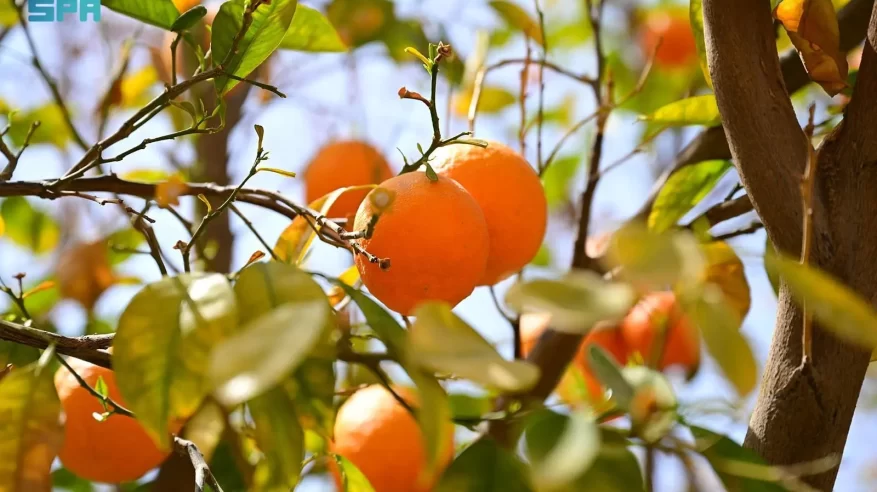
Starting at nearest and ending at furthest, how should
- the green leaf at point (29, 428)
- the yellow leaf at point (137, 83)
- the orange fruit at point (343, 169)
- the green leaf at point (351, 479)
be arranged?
the green leaf at point (29, 428) < the green leaf at point (351, 479) < the orange fruit at point (343, 169) < the yellow leaf at point (137, 83)

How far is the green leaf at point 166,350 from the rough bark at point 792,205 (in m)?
0.27

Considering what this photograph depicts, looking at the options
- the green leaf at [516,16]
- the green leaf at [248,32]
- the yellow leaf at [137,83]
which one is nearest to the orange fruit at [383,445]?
the green leaf at [248,32]

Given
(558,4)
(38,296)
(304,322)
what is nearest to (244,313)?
(304,322)

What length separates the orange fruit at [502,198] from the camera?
503 mm

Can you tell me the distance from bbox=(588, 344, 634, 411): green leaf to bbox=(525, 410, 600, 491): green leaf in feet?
0.04

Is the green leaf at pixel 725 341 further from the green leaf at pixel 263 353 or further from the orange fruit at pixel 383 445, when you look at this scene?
the orange fruit at pixel 383 445

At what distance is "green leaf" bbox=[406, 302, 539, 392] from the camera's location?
243 mm

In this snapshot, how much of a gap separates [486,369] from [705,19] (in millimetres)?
290

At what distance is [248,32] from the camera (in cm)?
46

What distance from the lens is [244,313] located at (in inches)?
12.5

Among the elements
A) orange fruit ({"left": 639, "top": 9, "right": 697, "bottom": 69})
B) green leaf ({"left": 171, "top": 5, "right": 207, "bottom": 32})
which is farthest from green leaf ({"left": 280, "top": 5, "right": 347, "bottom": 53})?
orange fruit ({"left": 639, "top": 9, "right": 697, "bottom": 69})

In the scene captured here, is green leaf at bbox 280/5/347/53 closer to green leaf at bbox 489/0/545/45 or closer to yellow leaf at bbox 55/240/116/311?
green leaf at bbox 489/0/545/45

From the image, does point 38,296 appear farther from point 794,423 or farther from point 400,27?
point 794,423

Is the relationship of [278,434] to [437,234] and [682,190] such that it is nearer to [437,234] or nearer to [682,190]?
[437,234]
